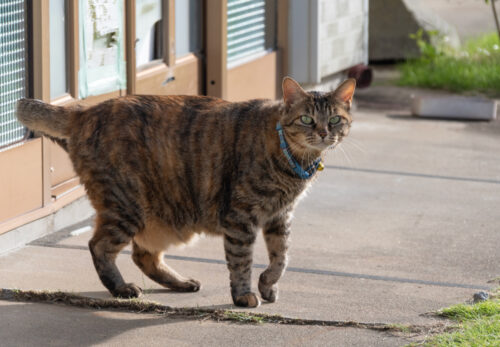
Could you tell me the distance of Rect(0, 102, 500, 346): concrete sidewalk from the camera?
4414 mm

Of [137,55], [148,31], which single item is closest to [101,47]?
[137,55]

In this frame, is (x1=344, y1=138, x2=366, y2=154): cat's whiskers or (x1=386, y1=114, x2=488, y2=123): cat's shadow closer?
(x1=344, y1=138, x2=366, y2=154): cat's whiskers

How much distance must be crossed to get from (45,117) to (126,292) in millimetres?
1067

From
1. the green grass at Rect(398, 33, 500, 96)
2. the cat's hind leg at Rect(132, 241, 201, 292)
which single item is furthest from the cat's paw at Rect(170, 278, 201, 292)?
the green grass at Rect(398, 33, 500, 96)

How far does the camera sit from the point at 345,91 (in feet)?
16.0

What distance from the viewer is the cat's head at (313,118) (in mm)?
4727

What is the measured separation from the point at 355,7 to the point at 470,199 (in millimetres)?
4151

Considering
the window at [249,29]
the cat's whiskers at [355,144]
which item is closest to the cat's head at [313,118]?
the cat's whiskers at [355,144]

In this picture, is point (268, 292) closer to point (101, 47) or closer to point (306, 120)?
point (306, 120)

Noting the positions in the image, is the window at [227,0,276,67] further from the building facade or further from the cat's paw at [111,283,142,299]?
the cat's paw at [111,283,142,299]

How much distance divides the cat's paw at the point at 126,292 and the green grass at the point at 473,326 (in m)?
1.59

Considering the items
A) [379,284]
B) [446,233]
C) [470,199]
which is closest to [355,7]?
[470,199]

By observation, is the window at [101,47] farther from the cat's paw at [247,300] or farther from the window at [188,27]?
the cat's paw at [247,300]

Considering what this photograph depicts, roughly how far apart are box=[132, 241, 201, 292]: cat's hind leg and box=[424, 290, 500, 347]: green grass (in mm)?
1391
